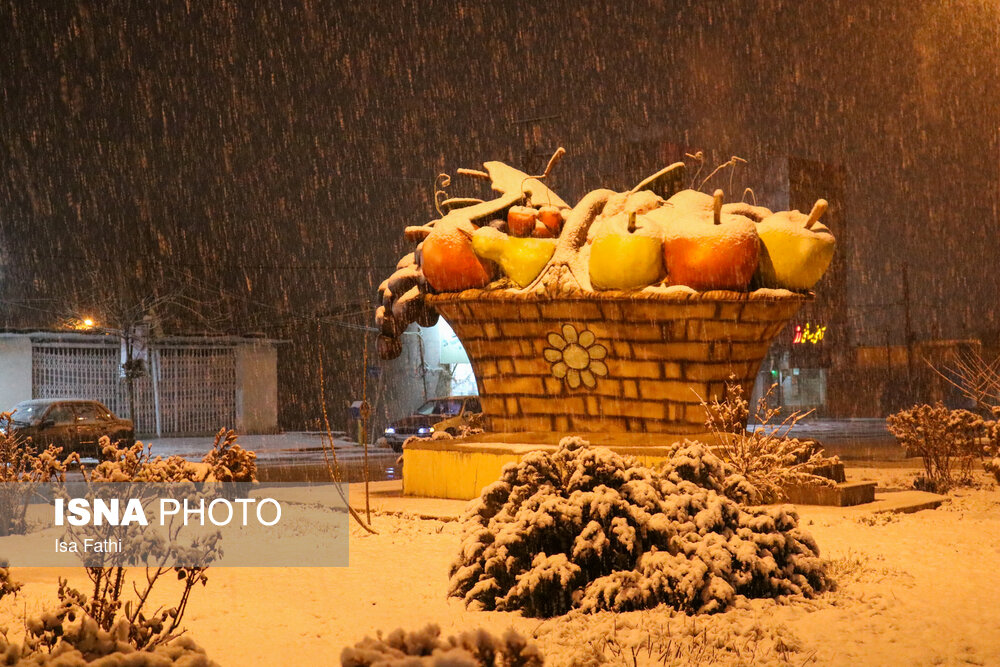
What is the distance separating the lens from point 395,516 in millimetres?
9031

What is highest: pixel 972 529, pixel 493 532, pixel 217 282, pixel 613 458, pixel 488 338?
pixel 217 282

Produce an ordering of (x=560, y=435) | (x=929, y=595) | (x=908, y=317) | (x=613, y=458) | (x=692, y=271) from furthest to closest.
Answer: (x=908, y=317) → (x=560, y=435) → (x=692, y=271) → (x=613, y=458) → (x=929, y=595)

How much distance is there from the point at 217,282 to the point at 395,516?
2292cm

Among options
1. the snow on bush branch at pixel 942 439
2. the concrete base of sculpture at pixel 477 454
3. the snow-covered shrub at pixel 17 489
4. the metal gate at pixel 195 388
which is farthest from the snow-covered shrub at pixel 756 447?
the metal gate at pixel 195 388

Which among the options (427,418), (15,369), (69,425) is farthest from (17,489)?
(15,369)

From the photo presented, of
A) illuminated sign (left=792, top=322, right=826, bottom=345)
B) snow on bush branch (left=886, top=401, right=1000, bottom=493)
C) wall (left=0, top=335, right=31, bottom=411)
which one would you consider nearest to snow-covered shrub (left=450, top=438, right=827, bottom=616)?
snow on bush branch (left=886, top=401, right=1000, bottom=493)

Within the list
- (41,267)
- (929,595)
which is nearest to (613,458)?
(929,595)

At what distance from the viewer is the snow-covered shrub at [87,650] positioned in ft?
11.4

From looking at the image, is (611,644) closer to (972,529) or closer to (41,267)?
(972,529)

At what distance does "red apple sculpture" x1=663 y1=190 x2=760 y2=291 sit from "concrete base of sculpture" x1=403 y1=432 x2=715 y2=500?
146 centimetres

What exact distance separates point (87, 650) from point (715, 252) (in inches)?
248

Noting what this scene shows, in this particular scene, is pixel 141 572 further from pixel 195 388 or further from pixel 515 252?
pixel 195 388

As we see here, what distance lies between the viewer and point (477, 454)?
941 cm

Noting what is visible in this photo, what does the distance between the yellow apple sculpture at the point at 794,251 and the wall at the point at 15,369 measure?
21053 millimetres
